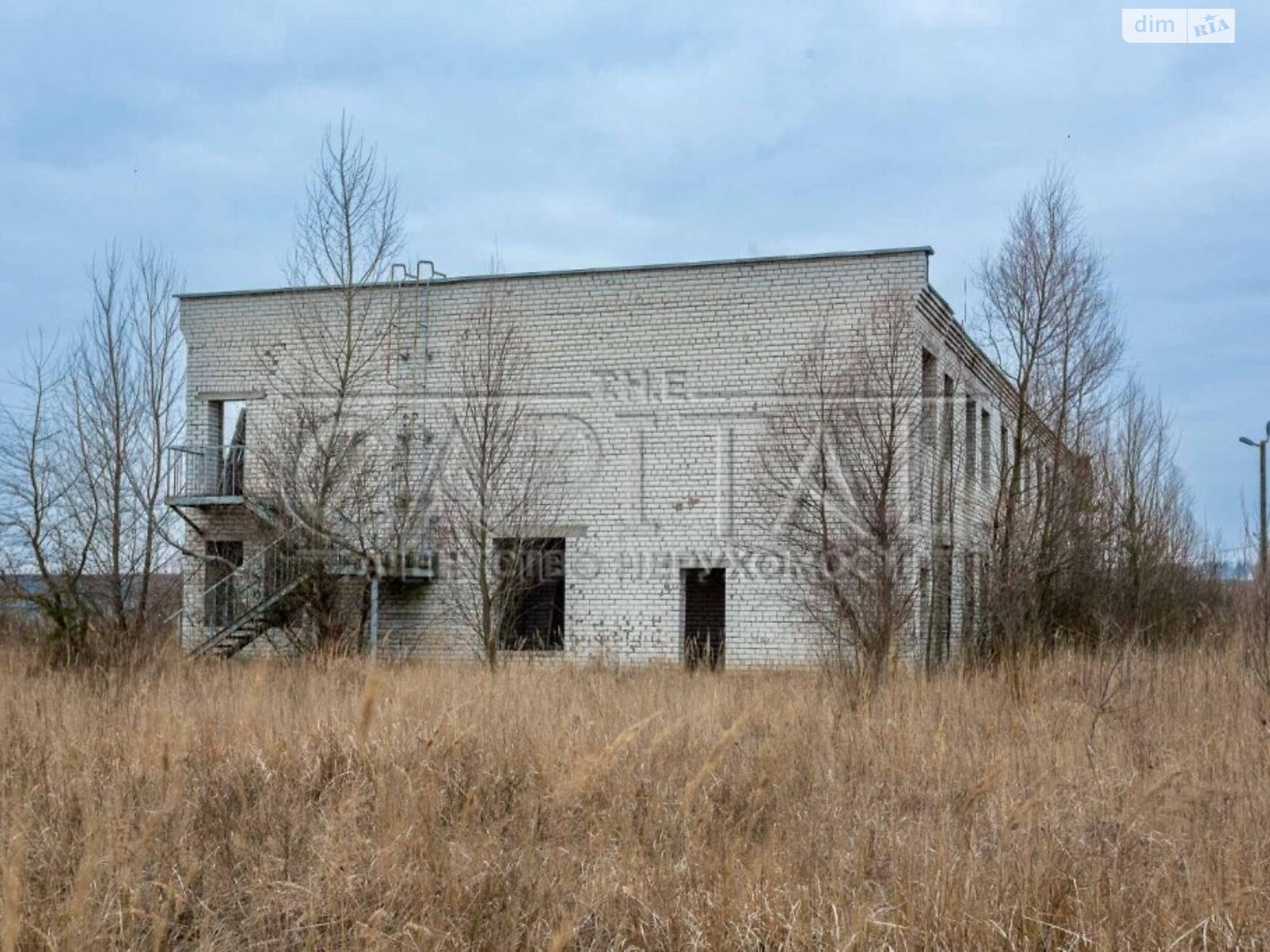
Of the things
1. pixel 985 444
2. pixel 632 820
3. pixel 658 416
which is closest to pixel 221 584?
pixel 658 416

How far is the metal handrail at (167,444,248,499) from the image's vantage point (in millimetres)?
19391

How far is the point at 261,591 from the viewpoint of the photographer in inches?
721

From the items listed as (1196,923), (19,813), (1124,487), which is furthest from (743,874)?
(1124,487)

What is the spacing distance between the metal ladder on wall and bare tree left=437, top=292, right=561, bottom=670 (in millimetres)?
2173

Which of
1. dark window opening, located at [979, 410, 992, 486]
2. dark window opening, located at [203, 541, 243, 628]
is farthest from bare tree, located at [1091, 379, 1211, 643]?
dark window opening, located at [203, 541, 243, 628]

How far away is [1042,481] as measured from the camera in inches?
679

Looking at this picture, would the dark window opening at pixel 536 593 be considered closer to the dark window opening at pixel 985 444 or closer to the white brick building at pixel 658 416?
the white brick building at pixel 658 416

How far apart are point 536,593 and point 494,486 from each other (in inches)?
98.9

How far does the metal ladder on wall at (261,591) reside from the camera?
17531 mm

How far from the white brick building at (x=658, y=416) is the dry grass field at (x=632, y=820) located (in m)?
8.10

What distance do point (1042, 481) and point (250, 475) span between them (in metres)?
12.5

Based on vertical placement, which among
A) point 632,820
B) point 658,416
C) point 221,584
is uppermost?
point 658,416

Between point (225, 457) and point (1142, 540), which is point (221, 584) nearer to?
point (225, 457)

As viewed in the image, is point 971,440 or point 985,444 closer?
point 971,440
